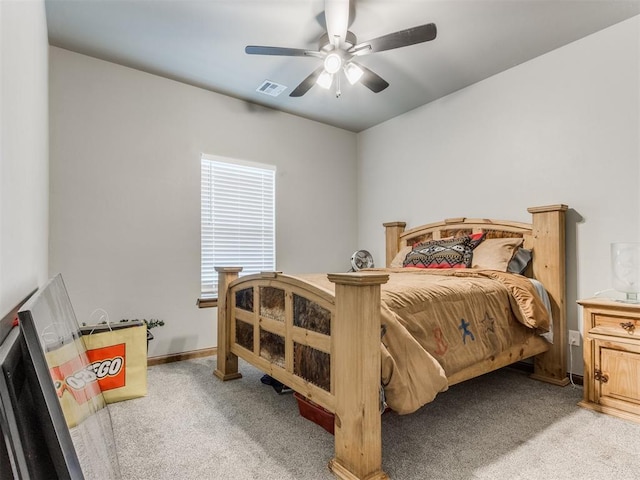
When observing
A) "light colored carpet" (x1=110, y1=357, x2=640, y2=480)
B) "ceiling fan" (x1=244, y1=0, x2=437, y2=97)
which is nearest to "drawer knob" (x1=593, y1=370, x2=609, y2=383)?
"light colored carpet" (x1=110, y1=357, x2=640, y2=480)

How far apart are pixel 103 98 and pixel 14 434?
319cm

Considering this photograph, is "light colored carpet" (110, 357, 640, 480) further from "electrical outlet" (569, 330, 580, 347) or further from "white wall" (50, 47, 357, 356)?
"white wall" (50, 47, 357, 356)

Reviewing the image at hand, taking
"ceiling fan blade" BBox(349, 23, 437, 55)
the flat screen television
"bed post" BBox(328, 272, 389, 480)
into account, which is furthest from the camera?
"ceiling fan blade" BBox(349, 23, 437, 55)

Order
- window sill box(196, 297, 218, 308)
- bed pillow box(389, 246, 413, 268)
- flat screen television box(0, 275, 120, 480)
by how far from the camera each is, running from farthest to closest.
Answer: bed pillow box(389, 246, 413, 268) < window sill box(196, 297, 218, 308) < flat screen television box(0, 275, 120, 480)

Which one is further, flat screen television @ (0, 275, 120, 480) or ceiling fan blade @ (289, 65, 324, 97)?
ceiling fan blade @ (289, 65, 324, 97)

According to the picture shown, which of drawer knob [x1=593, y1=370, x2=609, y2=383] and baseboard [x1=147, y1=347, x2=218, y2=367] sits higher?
drawer knob [x1=593, y1=370, x2=609, y2=383]

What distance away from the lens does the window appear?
11.8 ft

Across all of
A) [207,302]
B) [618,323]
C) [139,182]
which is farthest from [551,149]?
[139,182]

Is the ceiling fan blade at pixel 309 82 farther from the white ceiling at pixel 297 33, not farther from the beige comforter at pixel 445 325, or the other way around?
the beige comforter at pixel 445 325

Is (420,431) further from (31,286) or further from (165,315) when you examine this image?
(165,315)

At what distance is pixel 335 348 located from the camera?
1.60 metres

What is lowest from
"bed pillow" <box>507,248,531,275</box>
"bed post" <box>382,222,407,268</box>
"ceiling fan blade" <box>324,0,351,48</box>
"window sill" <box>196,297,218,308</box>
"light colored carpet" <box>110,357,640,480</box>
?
"light colored carpet" <box>110,357,640,480</box>

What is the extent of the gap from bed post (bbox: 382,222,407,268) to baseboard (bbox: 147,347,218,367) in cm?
209

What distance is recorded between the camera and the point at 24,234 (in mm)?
1389
